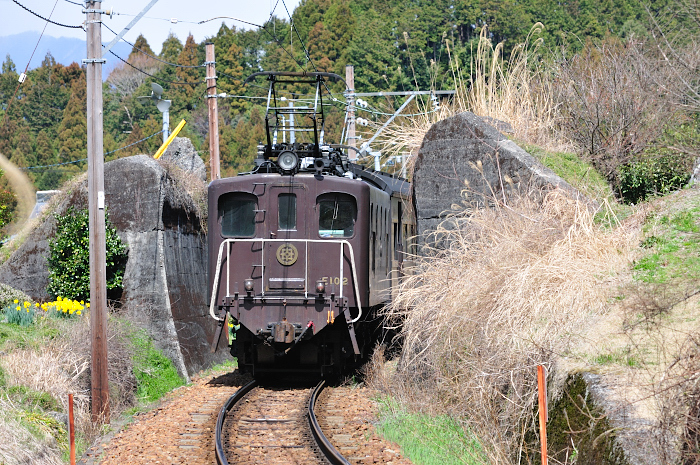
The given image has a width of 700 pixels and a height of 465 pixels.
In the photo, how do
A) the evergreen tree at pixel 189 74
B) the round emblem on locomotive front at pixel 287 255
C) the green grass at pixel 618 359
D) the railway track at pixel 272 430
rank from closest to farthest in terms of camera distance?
the green grass at pixel 618 359 < the railway track at pixel 272 430 < the round emblem on locomotive front at pixel 287 255 < the evergreen tree at pixel 189 74

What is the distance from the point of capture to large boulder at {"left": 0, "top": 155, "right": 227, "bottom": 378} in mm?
14008

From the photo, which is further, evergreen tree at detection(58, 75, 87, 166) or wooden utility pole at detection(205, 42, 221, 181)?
evergreen tree at detection(58, 75, 87, 166)

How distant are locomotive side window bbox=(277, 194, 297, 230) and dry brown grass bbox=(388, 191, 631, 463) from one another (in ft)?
8.24

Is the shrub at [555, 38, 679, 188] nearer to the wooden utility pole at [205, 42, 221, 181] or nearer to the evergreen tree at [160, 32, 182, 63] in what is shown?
the wooden utility pole at [205, 42, 221, 181]

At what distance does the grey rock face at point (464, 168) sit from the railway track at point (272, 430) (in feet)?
10.8

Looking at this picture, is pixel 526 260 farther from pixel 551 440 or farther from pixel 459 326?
pixel 551 440

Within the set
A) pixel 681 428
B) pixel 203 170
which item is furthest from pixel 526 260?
pixel 203 170

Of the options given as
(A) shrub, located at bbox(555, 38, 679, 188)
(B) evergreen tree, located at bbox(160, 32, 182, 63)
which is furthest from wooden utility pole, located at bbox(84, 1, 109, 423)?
(B) evergreen tree, located at bbox(160, 32, 182, 63)

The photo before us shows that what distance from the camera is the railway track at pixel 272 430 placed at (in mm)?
8180

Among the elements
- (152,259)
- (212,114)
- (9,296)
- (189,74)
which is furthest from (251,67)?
(9,296)

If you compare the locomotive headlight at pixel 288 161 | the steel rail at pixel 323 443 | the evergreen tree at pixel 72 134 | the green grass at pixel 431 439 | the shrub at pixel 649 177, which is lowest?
the steel rail at pixel 323 443

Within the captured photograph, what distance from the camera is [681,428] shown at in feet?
16.9

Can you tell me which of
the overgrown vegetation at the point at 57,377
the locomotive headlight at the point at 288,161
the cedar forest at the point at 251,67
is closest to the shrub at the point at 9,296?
the overgrown vegetation at the point at 57,377

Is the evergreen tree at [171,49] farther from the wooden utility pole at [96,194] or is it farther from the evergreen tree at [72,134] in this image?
the wooden utility pole at [96,194]
